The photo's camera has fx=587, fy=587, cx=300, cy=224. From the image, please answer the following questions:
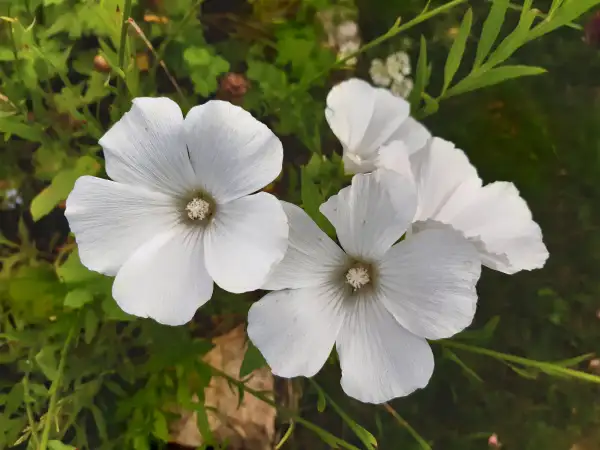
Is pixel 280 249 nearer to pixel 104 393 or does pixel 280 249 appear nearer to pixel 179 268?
pixel 179 268

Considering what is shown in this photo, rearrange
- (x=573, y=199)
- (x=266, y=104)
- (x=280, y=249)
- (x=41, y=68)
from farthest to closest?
1. (x=573, y=199)
2. (x=266, y=104)
3. (x=41, y=68)
4. (x=280, y=249)

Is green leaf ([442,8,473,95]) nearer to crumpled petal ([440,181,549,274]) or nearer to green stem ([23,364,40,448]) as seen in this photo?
crumpled petal ([440,181,549,274])

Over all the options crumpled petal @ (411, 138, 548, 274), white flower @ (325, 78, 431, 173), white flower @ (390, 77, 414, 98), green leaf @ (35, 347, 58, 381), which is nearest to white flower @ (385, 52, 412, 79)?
white flower @ (390, 77, 414, 98)

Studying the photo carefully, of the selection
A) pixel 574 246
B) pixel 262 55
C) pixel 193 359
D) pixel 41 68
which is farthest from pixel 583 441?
pixel 41 68

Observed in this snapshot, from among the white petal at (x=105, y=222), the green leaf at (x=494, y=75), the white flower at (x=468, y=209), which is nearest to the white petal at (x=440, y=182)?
the white flower at (x=468, y=209)

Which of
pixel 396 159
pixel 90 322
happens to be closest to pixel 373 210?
pixel 396 159

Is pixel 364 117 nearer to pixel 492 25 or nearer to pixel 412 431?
pixel 492 25

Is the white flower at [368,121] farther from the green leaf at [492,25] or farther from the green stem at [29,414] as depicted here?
the green stem at [29,414]
